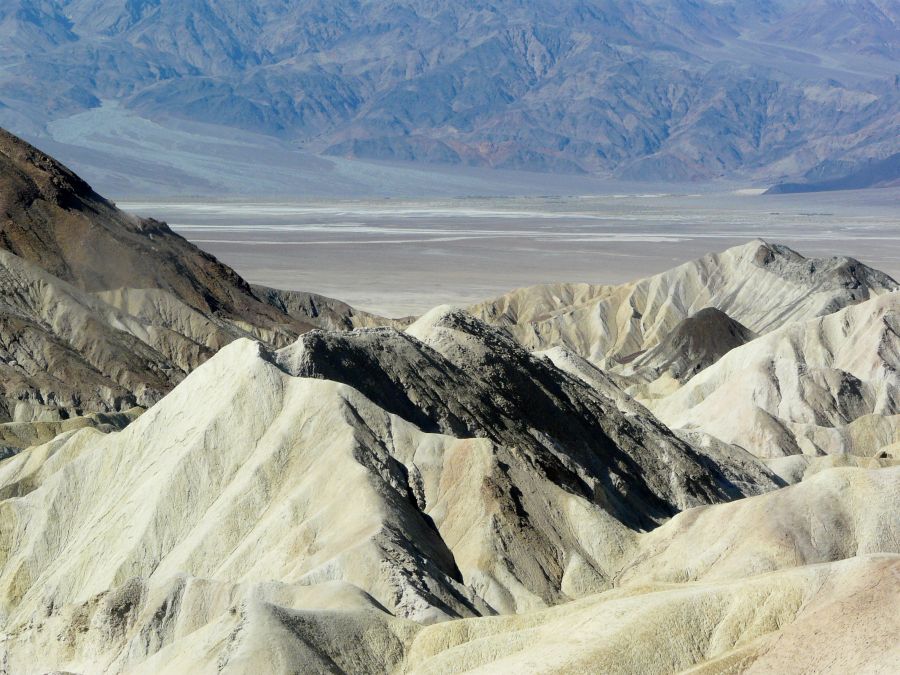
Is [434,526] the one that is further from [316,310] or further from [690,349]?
[316,310]

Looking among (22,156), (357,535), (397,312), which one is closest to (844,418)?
(357,535)

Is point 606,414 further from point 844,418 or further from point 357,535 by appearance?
point 844,418

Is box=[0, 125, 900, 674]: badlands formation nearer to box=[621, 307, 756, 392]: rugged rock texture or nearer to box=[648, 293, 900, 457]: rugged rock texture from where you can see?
box=[648, 293, 900, 457]: rugged rock texture

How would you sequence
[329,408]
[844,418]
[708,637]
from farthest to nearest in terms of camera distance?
[844,418] → [329,408] → [708,637]

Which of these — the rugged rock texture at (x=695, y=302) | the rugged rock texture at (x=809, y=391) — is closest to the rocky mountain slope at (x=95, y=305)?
the rugged rock texture at (x=695, y=302)

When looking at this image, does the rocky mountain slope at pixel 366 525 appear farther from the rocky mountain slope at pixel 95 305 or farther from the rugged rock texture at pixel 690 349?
the rugged rock texture at pixel 690 349

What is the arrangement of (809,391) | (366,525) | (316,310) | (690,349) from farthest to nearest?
(316,310), (690,349), (809,391), (366,525)

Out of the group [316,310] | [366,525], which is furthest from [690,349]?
[366,525]

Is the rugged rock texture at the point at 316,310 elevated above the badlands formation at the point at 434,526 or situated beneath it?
elevated above

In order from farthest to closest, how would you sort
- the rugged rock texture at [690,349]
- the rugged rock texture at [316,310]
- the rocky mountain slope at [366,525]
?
the rugged rock texture at [316,310] < the rugged rock texture at [690,349] < the rocky mountain slope at [366,525]
